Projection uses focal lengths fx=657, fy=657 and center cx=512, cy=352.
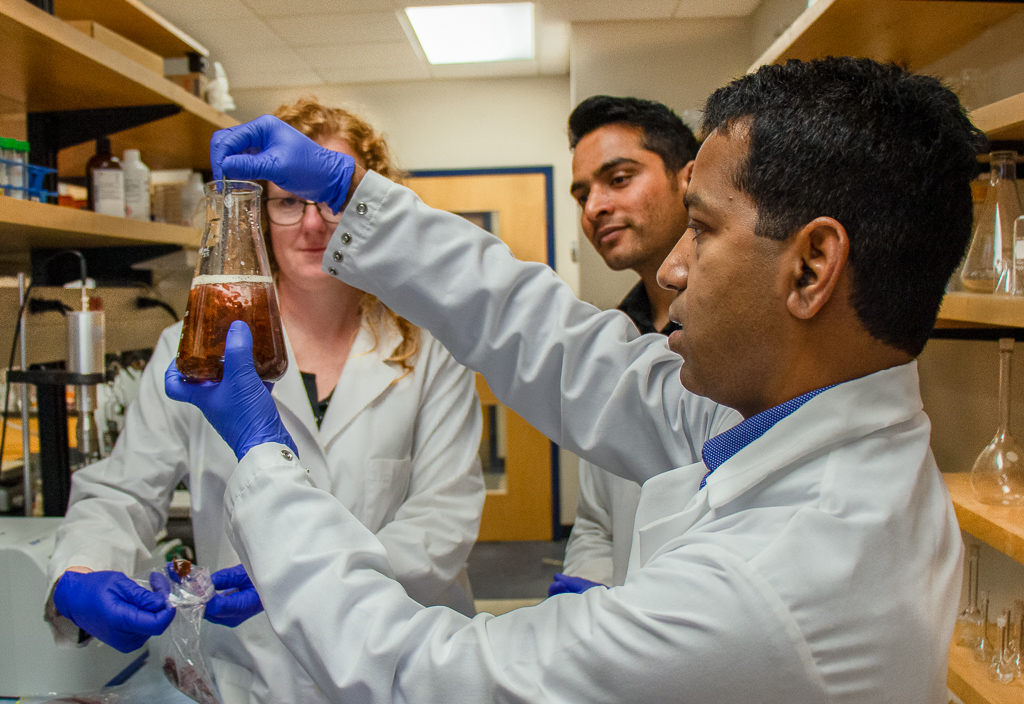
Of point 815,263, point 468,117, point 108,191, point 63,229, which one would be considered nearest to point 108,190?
point 108,191

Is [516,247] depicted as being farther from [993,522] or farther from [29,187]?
[993,522]

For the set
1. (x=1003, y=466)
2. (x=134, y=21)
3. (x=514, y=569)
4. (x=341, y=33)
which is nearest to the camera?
(x=1003, y=466)

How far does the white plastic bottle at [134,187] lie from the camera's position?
1.81 metres

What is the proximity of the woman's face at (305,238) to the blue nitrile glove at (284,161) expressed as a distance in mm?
333

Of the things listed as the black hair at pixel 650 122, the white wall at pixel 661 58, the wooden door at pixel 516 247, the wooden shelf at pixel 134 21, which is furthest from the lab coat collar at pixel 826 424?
the wooden door at pixel 516 247

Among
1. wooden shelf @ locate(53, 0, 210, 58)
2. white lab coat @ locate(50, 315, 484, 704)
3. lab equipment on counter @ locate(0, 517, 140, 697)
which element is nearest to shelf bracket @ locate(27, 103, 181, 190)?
wooden shelf @ locate(53, 0, 210, 58)

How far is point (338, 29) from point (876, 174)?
3.08m

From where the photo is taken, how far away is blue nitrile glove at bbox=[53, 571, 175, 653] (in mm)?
975

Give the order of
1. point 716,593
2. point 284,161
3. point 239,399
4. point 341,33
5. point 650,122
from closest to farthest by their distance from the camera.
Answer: point 716,593, point 239,399, point 284,161, point 650,122, point 341,33

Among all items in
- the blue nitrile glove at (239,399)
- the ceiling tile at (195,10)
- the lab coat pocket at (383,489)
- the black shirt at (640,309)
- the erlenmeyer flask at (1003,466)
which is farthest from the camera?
the ceiling tile at (195,10)

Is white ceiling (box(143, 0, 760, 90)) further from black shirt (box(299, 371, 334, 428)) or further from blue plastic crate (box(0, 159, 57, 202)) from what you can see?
black shirt (box(299, 371, 334, 428))

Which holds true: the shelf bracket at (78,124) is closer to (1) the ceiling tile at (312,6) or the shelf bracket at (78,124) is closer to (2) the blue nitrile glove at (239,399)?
(2) the blue nitrile glove at (239,399)

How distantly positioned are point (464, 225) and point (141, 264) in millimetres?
1587

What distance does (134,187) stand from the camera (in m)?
1.81
